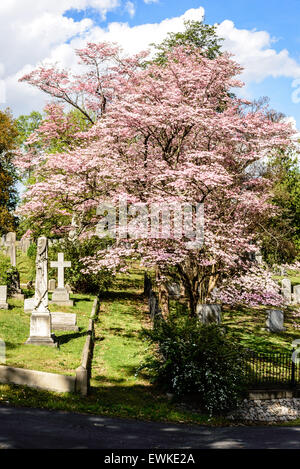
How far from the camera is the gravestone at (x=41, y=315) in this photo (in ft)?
45.7

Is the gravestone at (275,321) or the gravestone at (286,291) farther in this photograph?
the gravestone at (286,291)

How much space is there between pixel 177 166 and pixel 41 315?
785cm

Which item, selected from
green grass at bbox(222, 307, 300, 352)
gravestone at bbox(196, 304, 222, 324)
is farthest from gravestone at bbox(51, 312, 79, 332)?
green grass at bbox(222, 307, 300, 352)

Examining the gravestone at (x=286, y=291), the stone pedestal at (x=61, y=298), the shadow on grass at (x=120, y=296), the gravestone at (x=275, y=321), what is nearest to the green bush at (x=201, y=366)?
the stone pedestal at (x=61, y=298)

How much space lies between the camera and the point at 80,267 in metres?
24.5

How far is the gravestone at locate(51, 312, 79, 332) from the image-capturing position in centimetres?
1666

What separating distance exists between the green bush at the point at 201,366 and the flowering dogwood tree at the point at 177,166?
3.56m

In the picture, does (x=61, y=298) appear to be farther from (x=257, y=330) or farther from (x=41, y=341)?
(x=257, y=330)

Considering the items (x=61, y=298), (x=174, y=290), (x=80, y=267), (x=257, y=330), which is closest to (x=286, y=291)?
(x=174, y=290)

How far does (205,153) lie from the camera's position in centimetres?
1611

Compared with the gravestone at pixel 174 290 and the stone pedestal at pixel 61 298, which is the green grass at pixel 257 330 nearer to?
the gravestone at pixel 174 290

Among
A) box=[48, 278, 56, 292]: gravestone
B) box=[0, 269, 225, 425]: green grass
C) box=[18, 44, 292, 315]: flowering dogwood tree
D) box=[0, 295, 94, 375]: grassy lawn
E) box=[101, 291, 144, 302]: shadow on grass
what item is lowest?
box=[0, 269, 225, 425]: green grass

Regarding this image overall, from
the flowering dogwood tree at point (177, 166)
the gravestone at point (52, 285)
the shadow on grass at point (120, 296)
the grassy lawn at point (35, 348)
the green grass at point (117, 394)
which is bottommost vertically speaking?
the green grass at point (117, 394)

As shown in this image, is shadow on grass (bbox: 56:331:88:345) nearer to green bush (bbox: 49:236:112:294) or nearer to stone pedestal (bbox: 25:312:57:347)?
stone pedestal (bbox: 25:312:57:347)
